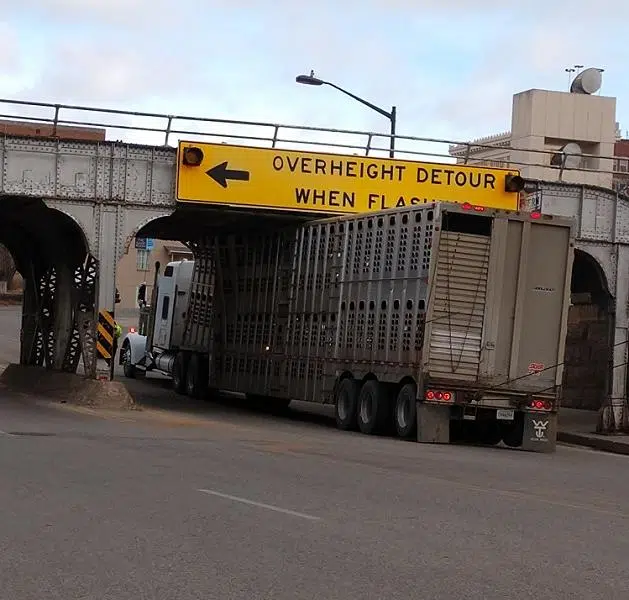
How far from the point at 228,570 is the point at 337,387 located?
15747 millimetres

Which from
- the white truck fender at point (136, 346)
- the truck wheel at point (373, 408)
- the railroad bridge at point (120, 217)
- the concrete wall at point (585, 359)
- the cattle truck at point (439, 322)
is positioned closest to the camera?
the cattle truck at point (439, 322)

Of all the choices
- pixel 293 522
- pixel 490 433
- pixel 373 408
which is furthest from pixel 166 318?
pixel 293 522

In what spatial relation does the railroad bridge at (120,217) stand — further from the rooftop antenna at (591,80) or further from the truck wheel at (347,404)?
the rooftop antenna at (591,80)

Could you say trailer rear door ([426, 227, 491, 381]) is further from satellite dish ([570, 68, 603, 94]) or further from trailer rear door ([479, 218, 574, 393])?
satellite dish ([570, 68, 603, 94])

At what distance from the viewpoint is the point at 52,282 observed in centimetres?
3222

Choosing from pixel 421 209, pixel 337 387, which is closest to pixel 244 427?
pixel 337 387

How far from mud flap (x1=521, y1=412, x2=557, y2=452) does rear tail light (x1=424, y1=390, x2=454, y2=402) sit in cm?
154

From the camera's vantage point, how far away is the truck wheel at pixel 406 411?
68.0ft

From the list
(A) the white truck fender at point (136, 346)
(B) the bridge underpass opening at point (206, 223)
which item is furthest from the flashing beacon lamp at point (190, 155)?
(A) the white truck fender at point (136, 346)

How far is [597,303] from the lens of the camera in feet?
90.8

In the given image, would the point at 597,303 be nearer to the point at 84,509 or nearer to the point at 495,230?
the point at 495,230

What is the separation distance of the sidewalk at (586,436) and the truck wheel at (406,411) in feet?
14.3

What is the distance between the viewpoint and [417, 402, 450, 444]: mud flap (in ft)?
67.2

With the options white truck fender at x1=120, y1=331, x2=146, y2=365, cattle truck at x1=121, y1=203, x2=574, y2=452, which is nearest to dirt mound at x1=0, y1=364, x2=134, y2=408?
cattle truck at x1=121, y1=203, x2=574, y2=452
